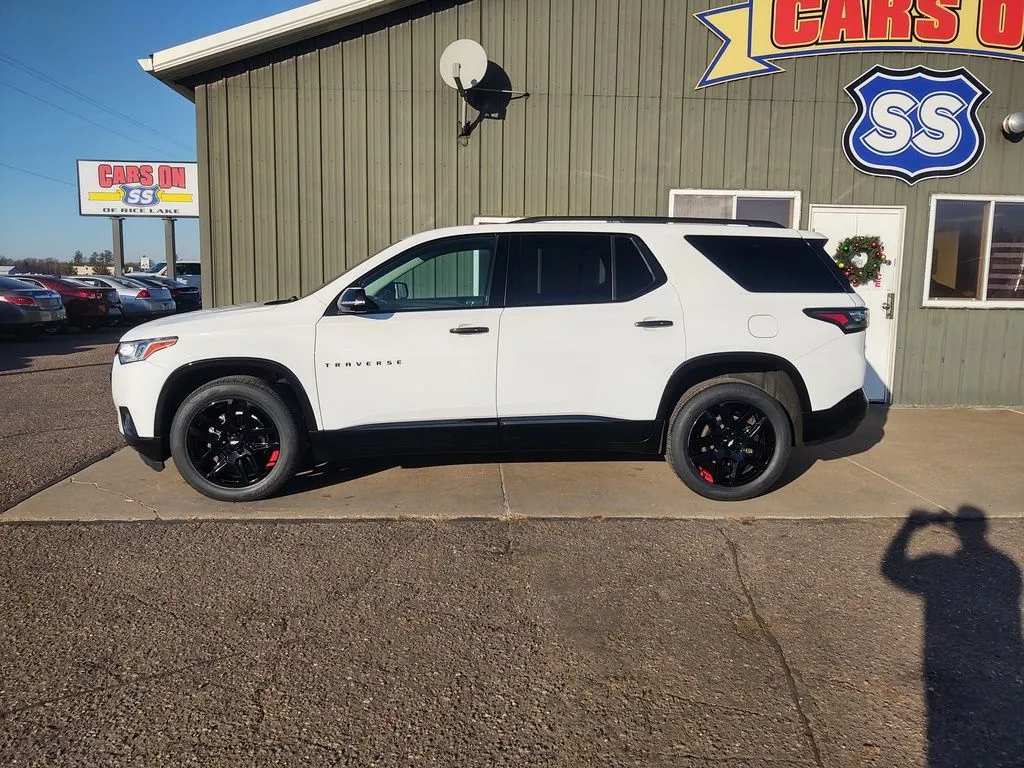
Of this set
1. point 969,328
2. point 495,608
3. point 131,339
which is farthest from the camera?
point 969,328

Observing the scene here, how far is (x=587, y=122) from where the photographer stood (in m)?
8.29

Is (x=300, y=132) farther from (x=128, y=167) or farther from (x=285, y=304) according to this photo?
(x=128, y=167)

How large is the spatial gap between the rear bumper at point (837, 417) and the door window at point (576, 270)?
4.67 ft

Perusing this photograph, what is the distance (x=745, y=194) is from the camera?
333 inches

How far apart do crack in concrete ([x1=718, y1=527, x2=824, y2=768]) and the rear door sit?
119cm

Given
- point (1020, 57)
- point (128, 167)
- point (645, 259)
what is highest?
point (128, 167)

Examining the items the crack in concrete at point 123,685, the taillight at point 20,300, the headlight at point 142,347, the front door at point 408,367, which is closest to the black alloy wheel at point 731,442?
the front door at point 408,367

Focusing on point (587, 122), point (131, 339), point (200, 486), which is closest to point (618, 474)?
point (200, 486)

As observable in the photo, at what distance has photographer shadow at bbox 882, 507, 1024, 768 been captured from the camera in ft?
8.59

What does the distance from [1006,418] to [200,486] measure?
312 inches

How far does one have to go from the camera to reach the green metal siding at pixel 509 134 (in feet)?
26.7

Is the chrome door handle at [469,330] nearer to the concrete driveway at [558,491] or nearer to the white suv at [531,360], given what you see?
the white suv at [531,360]

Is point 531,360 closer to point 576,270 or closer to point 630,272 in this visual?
point 576,270

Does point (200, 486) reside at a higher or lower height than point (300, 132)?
lower
